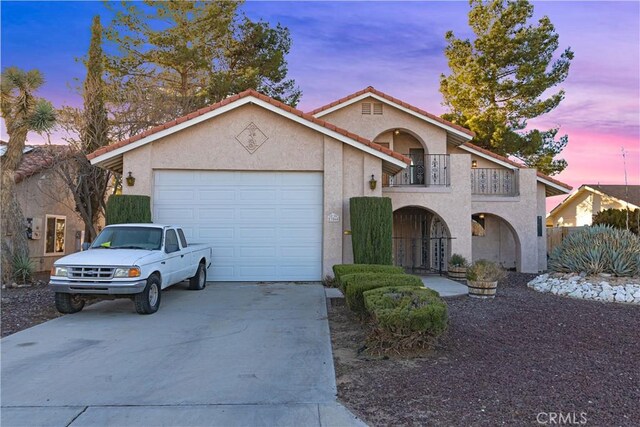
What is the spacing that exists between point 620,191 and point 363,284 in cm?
2942

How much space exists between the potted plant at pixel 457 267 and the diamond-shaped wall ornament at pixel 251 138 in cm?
705

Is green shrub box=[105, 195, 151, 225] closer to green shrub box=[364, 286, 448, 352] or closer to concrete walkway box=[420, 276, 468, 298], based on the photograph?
concrete walkway box=[420, 276, 468, 298]

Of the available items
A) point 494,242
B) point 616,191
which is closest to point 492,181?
point 494,242

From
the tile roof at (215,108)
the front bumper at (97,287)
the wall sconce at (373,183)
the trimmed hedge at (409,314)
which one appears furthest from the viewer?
the wall sconce at (373,183)

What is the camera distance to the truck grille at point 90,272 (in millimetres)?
8469

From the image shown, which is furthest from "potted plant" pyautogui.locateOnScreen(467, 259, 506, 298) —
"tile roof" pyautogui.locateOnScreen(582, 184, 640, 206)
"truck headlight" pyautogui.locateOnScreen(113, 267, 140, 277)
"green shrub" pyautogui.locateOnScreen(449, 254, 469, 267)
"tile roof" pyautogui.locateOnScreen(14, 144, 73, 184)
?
"tile roof" pyautogui.locateOnScreen(582, 184, 640, 206)

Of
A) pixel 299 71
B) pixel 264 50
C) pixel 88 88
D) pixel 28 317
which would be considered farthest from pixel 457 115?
pixel 28 317

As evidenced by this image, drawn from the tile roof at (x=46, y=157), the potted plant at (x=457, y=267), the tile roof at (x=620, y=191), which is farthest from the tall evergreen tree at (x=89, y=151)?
the tile roof at (x=620, y=191)

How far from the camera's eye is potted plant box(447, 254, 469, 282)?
15.0m

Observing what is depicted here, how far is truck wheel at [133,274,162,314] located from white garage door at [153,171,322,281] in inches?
162

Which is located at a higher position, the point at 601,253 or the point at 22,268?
the point at 601,253

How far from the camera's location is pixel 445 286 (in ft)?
42.4

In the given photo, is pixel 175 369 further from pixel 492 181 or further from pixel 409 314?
pixel 492 181

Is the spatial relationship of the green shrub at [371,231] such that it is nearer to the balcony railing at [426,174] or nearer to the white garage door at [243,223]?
the white garage door at [243,223]
